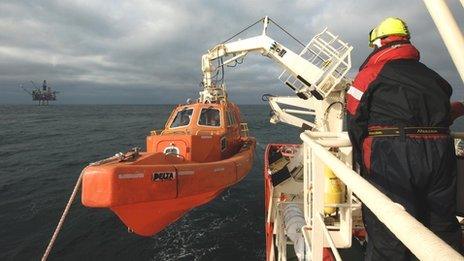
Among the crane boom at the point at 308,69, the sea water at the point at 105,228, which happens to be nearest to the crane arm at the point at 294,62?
the crane boom at the point at 308,69

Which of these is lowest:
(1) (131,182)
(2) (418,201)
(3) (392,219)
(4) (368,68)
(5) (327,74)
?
(1) (131,182)

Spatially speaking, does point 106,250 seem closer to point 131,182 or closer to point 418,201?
point 131,182

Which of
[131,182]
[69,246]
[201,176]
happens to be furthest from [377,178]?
[69,246]

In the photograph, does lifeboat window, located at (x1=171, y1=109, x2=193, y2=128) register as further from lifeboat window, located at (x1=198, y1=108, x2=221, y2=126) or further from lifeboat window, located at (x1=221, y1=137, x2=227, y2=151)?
lifeboat window, located at (x1=221, y1=137, x2=227, y2=151)

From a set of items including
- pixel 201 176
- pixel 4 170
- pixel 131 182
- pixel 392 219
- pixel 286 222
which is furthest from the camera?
pixel 4 170

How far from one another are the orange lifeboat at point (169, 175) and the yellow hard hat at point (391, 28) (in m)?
4.74

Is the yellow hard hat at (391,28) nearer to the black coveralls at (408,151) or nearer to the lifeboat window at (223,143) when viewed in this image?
the black coveralls at (408,151)

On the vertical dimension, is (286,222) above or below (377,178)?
below

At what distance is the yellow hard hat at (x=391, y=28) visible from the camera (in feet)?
7.57

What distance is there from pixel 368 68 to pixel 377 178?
74 cm

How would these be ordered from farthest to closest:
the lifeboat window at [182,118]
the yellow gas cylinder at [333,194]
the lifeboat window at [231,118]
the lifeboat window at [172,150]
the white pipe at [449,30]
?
1. the lifeboat window at [231,118]
2. the lifeboat window at [182,118]
3. the lifeboat window at [172,150]
4. the yellow gas cylinder at [333,194]
5. the white pipe at [449,30]

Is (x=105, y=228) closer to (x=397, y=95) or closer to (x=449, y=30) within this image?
(x=397, y=95)

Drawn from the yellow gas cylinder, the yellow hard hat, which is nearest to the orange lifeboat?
the yellow gas cylinder

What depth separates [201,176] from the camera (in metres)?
7.23
